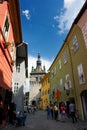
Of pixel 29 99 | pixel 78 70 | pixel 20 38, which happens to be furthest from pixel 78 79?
pixel 29 99

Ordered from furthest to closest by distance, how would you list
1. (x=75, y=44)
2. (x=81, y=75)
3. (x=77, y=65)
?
(x=75, y=44) < (x=77, y=65) < (x=81, y=75)

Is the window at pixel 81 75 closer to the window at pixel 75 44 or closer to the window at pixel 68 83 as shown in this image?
the window at pixel 75 44

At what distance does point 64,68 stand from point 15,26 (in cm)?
1184

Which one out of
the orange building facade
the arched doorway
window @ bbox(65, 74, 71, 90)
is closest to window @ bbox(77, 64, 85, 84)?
the arched doorway

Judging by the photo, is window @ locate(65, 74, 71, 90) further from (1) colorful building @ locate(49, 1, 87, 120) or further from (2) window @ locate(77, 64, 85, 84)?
(2) window @ locate(77, 64, 85, 84)

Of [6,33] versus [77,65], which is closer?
[6,33]

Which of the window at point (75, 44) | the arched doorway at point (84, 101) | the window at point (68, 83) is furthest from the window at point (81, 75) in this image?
the window at point (68, 83)

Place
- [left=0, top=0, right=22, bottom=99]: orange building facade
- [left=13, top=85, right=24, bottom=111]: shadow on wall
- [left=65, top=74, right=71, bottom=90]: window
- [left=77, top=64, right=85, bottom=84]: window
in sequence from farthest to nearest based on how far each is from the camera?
1. [left=65, top=74, right=71, bottom=90]: window
2. [left=13, top=85, right=24, bottom=111]: shadow on wall
3. [left=77, top=64, right=85, bottom=84]: window
4. [left=0, top=0, right=22, bottom=99]: orange building facade

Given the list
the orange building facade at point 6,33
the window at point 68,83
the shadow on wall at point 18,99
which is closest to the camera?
the orange building facade at point 6,33

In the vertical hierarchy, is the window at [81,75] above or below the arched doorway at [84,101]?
above

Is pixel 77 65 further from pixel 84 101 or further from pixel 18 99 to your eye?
pixel 18 99

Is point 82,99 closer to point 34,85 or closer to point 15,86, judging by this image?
point 15,86

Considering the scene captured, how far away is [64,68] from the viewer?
21.0 m

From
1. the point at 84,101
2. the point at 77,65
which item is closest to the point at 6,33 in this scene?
the point at 77,65
